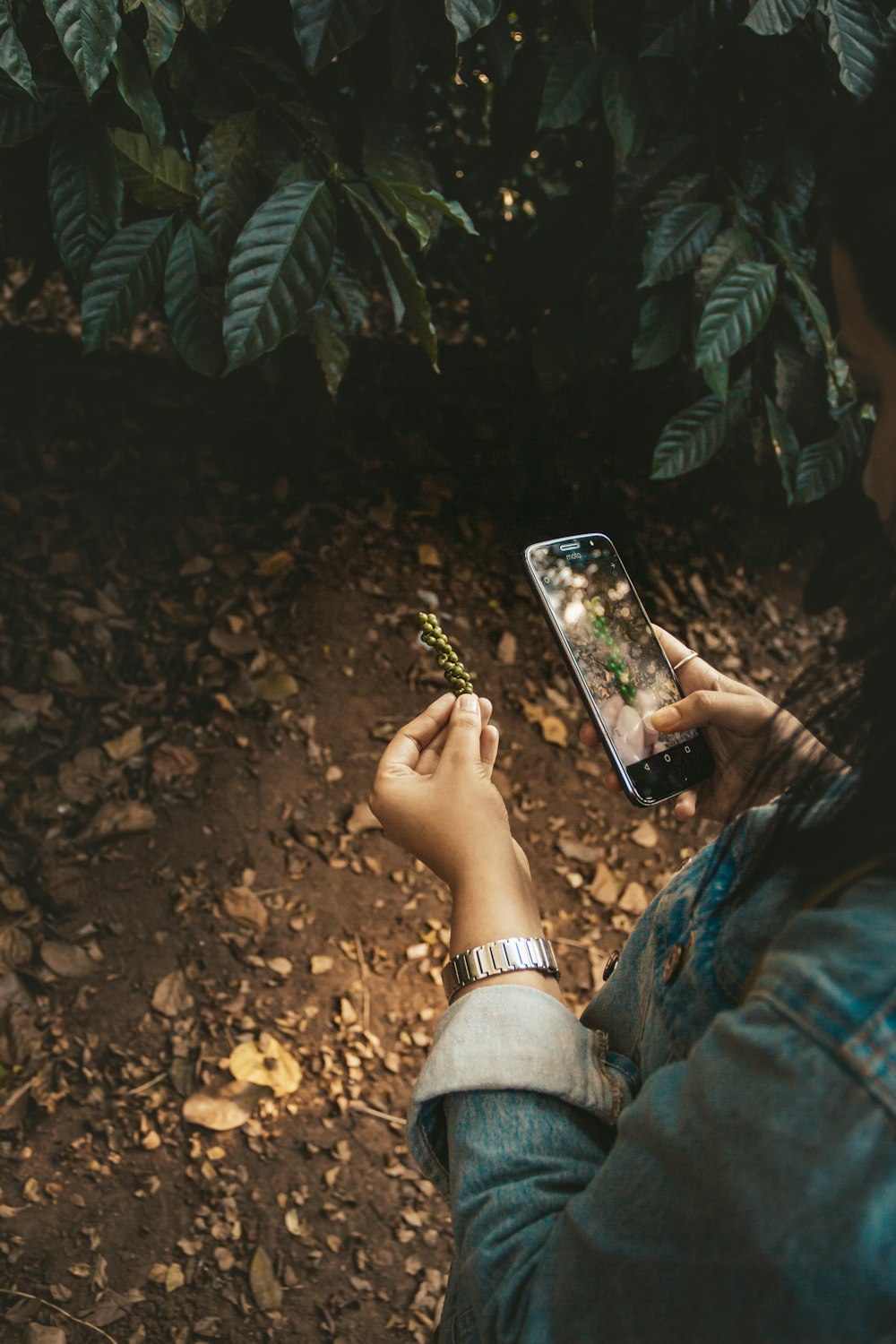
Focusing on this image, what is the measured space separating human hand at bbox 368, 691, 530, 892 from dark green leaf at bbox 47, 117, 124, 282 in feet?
3.40

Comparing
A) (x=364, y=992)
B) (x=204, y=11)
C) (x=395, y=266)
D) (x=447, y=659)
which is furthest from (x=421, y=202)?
(x=364, y=992)

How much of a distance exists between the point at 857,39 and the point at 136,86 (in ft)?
3.90

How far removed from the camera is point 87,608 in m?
2.37

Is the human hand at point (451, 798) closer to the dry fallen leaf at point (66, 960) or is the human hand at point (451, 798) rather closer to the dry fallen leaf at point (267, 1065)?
the dry fallen leaf at point (267, 1065)

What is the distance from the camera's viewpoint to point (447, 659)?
125cm

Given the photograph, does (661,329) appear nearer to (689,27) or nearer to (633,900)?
(689,27)

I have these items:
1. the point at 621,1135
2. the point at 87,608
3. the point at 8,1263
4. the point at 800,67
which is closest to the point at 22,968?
the point at 8,1263

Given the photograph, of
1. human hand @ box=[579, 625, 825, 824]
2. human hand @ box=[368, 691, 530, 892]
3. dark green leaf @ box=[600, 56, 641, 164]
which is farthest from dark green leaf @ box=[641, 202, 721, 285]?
human hand @ box=[368, 691, 530, 892]

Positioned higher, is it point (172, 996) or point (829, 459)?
point (829, 459)

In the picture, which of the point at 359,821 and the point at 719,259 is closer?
the point at 719,259

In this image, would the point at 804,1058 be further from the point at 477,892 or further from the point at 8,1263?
the point at 8,1263

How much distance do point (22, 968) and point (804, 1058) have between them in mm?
1772

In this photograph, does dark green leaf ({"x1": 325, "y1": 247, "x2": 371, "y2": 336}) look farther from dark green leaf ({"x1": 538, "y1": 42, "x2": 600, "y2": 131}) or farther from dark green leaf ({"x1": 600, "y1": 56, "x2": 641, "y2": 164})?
dark green leaf ({"x1": 600, "y1": 56, "x2": 641, "y2": 164})

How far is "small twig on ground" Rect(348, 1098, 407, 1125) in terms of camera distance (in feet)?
6.25
